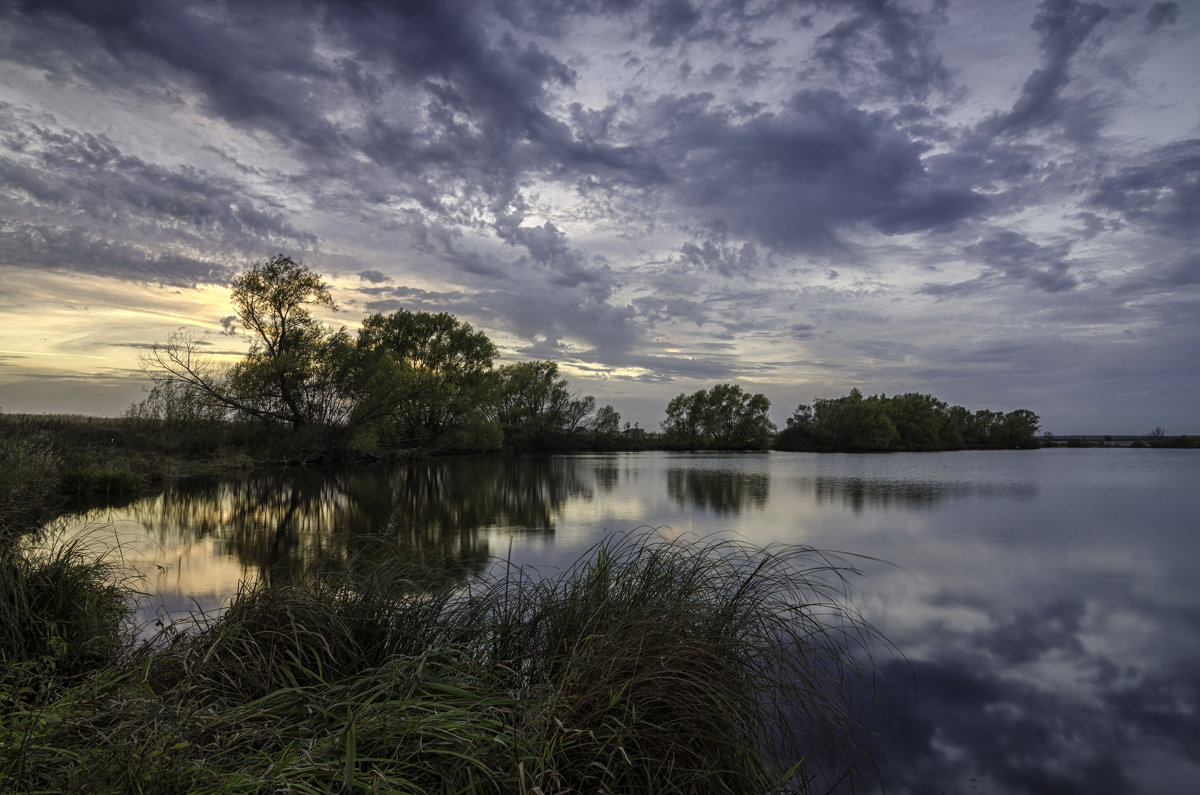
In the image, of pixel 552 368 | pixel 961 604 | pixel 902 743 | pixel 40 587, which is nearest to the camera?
pixel 902 743

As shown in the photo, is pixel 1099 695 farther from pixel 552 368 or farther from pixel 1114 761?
pixel 552 368

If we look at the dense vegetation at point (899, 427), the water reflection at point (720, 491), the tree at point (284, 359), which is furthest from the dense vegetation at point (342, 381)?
the dense vegetation at point (899, 427)

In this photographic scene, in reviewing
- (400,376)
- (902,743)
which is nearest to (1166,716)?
(902,743)

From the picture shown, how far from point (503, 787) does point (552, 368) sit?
6584 centimetres

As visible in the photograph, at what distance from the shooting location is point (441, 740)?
2396mm

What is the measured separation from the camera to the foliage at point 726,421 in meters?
80.2

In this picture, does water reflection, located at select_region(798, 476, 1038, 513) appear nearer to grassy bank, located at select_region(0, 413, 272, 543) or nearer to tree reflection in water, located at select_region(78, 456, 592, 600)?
tree reflection in water, located at select_region(78, 456, 592, 600)

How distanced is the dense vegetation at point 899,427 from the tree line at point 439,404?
0.59 feet

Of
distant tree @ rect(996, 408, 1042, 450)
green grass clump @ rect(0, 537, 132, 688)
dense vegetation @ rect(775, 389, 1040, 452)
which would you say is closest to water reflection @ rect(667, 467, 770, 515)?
green grass clump @ rect(0, 537, 132, 688)

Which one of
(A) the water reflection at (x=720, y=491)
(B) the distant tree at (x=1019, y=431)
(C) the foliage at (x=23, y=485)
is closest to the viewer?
(C) the foliage at (x=23, y=485)

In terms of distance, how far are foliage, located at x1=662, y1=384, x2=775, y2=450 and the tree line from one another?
0.16m

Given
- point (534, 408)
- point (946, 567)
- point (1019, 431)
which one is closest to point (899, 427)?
point (1019, 431)

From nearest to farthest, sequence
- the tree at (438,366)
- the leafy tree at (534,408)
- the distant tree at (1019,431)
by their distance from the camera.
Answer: the tree at (438,366), the leafy tree at (534,408), the distant tree at (1019,431)

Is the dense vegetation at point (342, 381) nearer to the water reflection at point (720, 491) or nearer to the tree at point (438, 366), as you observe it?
the tree at point (438, 366)
